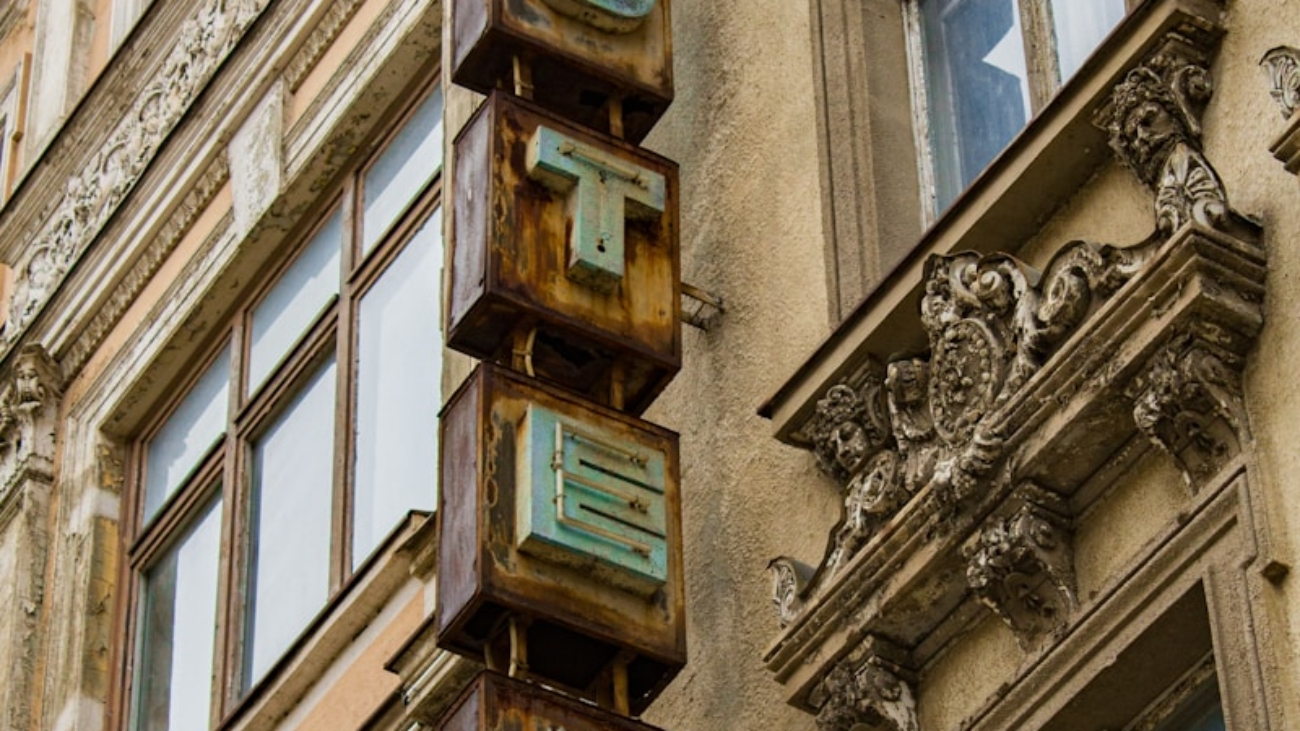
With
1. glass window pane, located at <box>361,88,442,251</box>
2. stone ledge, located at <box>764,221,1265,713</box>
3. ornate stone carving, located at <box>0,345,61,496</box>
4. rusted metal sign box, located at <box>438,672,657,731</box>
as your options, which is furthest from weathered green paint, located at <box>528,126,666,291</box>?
ornate stone carving, located at <box>0,345,61,496</box>

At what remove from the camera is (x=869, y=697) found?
10.5 metres

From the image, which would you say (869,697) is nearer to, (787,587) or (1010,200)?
(787,587)

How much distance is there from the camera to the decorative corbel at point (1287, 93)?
9344 mm

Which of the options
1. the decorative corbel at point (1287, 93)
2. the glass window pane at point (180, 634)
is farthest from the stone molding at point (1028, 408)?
the glass window pane at point (180, 634)

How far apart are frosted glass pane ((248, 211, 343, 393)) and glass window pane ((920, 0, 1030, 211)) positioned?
4300 mm

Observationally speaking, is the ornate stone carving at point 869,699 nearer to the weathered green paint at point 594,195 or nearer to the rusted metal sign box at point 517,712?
the rusted metal sign box at point 517,712

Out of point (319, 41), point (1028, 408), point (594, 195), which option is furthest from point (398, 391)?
point (1028, 408)

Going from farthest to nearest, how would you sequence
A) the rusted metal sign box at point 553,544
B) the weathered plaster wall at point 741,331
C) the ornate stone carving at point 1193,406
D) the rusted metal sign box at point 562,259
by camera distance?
the rusted metal sign box at point 562,259 → the weathered plaster wall at point 741,331 → the rusted metal sign box at point 553,544 → the ornate stone carving at point 1193,406

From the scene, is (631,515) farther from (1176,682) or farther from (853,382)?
→ (1176,682)

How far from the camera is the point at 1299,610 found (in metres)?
8.98

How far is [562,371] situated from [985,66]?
1.72 meters

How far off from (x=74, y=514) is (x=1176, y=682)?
877cm

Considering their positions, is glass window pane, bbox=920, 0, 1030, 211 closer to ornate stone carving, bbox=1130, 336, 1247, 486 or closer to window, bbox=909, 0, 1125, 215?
window, bbox=909, 0, 1125, 215

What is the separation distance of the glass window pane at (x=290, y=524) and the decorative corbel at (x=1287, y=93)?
609 cm
